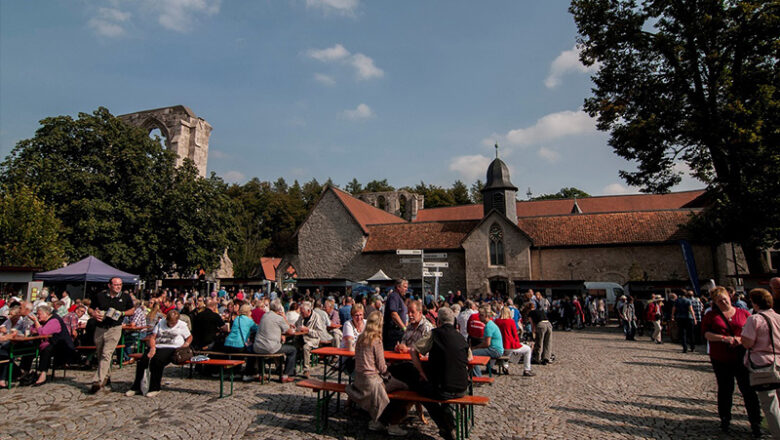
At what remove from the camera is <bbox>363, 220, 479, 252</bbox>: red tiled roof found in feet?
106

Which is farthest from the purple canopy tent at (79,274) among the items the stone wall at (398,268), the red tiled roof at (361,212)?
the red tiled roof at (361,212)

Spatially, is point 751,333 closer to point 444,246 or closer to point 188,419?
point 188,419

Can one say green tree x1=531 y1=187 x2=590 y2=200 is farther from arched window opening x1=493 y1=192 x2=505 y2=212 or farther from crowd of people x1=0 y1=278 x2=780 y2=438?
crowd of people x1=0 y1=278 x2=780 y2=438

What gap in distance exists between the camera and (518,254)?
96.6 ft

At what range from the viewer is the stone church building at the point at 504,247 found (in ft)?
89.0

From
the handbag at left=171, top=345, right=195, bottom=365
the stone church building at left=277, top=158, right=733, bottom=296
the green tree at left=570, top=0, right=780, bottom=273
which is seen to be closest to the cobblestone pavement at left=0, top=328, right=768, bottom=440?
the handbag at left=171, top=345, right=195, bottom=365

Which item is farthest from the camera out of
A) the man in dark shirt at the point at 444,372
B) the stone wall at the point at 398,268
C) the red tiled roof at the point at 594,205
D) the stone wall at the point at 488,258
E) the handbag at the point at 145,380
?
the red tiled roof at the point at 594,205

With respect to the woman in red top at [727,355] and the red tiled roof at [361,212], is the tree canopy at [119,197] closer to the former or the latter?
the red tiled roof at [361,212]

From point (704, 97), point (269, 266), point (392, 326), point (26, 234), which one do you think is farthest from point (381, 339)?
point (269, 266)

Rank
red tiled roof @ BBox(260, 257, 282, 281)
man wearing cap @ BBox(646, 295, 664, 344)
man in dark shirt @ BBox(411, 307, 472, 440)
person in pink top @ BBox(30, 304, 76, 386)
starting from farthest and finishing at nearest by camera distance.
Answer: red tiled roof @ BBox(260, 257, 282, 281), man wearing cap @ BBox(646, 295, 664, 344), person in pink top @ BBox(30, 304, 76, 386), man in dark shirt @ BBox(411, 307, 472, 440)

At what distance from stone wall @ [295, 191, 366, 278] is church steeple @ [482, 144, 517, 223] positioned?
10175mm

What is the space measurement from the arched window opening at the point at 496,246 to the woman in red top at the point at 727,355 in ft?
80.1

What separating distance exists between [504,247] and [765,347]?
25.3m

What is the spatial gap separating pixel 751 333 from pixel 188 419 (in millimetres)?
Answer: 7151
